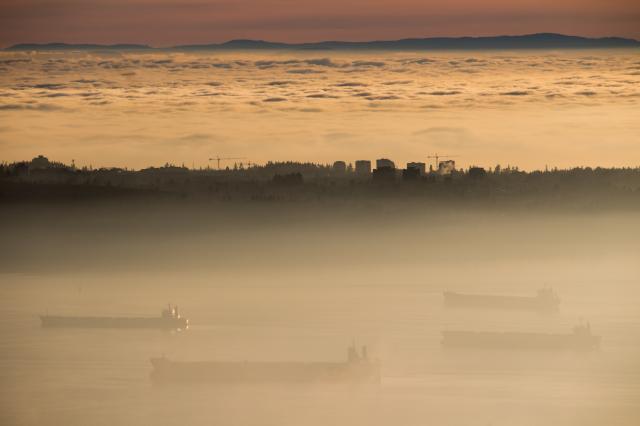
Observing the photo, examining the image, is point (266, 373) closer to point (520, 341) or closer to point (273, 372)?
point (273, 372)

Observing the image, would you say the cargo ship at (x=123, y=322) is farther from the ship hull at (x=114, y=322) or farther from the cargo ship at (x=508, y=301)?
the cargo ship at (x=508, y=301)

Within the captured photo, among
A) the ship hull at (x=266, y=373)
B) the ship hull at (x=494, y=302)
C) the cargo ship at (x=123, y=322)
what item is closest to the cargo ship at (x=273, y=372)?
the ship hull at (x=266, y=373)

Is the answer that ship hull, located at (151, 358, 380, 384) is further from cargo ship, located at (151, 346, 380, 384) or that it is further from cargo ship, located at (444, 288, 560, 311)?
cargo ship, located at (444, 288, 560, 311)

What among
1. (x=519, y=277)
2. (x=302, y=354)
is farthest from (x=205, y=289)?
(x=302, y=354)

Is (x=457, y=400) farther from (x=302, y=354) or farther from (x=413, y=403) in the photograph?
(x=302, y=354)

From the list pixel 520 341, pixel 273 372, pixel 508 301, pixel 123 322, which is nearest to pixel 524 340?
pixel 520 341

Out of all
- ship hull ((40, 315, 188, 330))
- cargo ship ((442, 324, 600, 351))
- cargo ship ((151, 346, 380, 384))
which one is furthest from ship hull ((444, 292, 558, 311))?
cargo ship ((151, 346, 380, 384))
